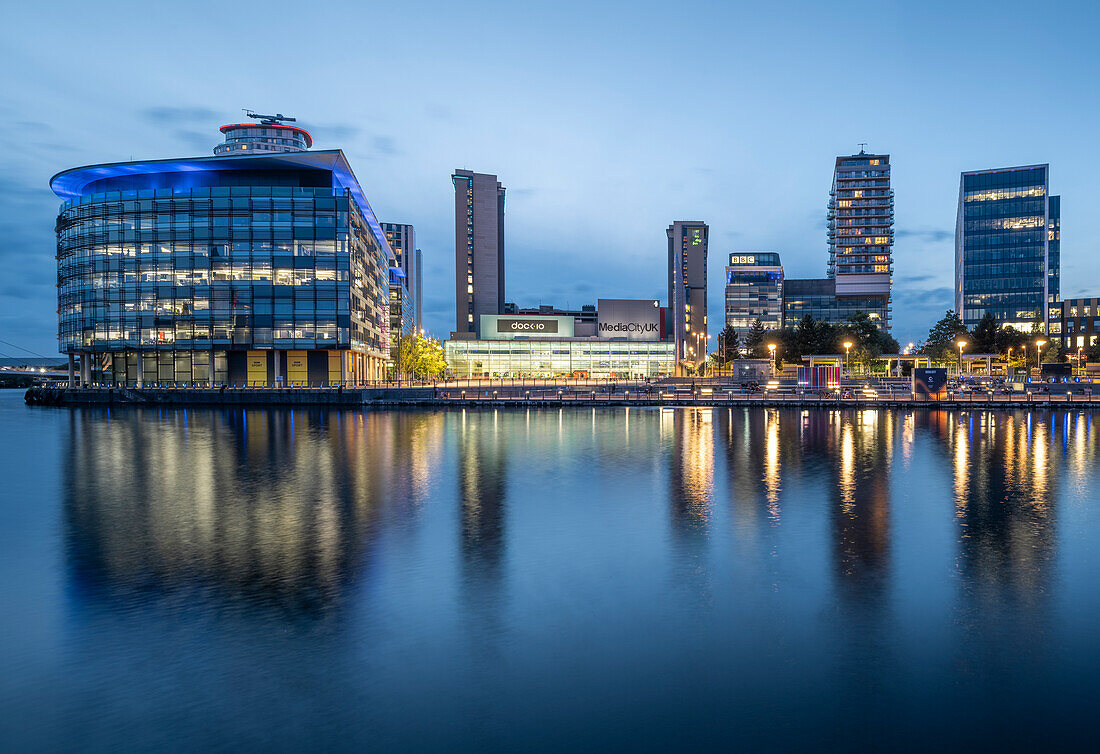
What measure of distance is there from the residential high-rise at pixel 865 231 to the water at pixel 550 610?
175 meters

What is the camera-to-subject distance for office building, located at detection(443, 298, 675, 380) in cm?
15500

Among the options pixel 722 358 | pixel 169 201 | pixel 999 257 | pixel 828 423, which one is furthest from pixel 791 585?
pixel 999 257

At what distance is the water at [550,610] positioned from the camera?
24.1 ft

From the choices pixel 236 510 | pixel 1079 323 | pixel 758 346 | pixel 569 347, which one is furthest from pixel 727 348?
pixel 236 510

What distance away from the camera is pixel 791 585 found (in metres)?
11.7

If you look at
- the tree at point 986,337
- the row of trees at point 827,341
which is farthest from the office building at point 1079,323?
the row of trees at point 827,341

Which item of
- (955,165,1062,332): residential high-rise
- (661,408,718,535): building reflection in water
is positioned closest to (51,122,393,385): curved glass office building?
(661,408,718,535): building reflection in water

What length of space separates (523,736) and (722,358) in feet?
505

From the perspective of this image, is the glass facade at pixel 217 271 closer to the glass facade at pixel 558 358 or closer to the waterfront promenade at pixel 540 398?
the waterfront promenade at pixel 540 398

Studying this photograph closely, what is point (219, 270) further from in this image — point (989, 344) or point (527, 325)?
point (989, 344)

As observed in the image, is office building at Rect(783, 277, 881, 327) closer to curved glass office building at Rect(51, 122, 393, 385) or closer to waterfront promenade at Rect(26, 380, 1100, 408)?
waterfront promenade at Rect(26, 380, 1100, 408)

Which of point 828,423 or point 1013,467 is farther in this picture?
point 828,423

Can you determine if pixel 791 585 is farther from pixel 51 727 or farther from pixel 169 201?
pixel 169 201

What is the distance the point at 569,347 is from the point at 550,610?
148m
